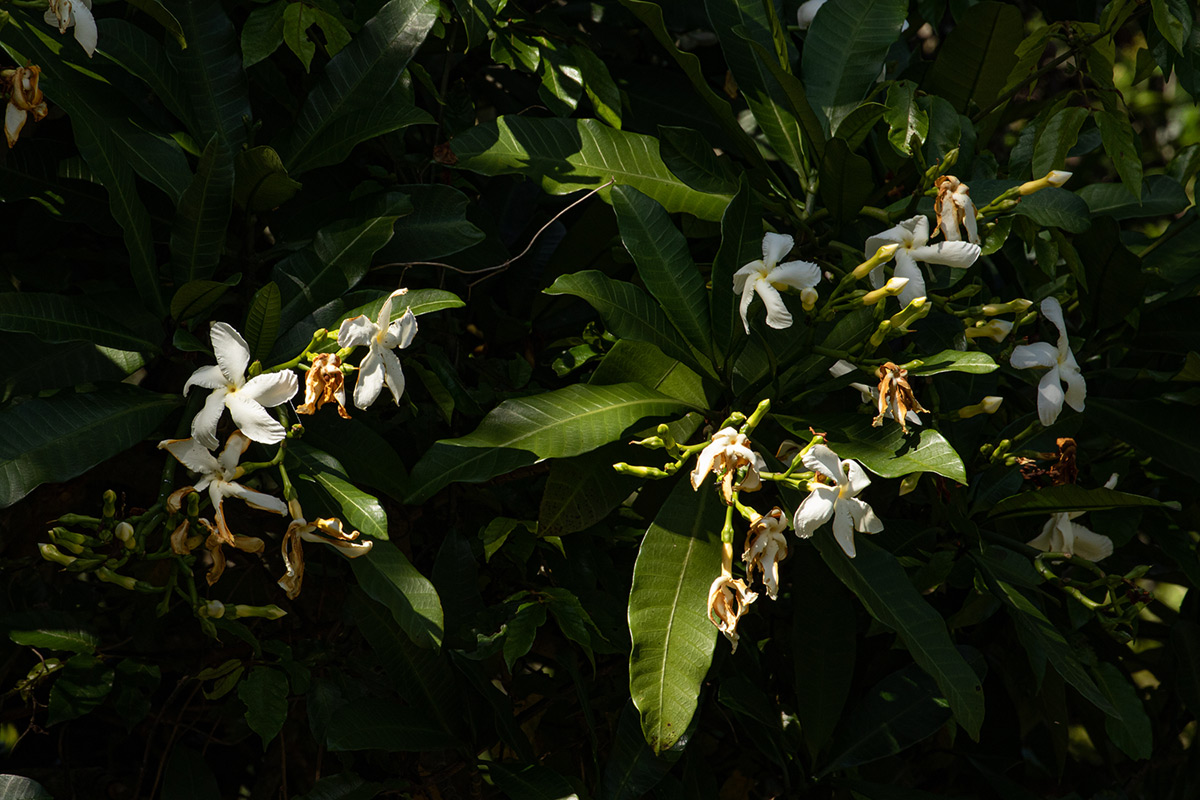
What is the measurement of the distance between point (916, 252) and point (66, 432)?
3.00 feet

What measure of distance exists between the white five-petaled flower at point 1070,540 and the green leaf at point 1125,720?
187 millimetres

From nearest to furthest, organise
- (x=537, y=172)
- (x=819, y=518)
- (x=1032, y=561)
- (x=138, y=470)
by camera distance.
A: (x=819, y=518) < (x=537, y=172) < (x=1032, y=561) < (x=138, y=470)

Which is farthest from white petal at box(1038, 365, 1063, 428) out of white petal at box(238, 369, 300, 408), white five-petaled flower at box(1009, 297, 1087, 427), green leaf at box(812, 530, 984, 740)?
white petal at box(238, 369, 300, 408)

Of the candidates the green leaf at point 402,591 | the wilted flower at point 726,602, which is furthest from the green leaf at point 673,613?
the green leaf at point 402,591

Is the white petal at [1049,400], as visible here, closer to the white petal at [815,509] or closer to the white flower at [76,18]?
the white petal at [815,509]

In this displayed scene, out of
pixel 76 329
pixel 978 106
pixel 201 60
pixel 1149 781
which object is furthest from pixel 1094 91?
pixel 1149 781

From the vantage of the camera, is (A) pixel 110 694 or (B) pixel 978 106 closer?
(A) pixel 110 694

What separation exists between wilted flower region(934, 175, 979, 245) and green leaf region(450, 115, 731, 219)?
0.30 metres

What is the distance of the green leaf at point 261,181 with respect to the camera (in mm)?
1130

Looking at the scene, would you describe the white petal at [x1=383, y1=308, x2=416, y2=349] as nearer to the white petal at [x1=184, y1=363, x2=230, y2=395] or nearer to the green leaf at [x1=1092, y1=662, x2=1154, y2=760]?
the white petal at [x1=184, y1=363, x2=230, y2=395]

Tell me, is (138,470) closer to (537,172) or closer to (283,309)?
(283,309)

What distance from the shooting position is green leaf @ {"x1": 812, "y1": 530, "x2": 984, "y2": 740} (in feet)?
3.57

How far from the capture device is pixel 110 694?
132 cm

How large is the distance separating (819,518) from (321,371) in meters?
0.48
